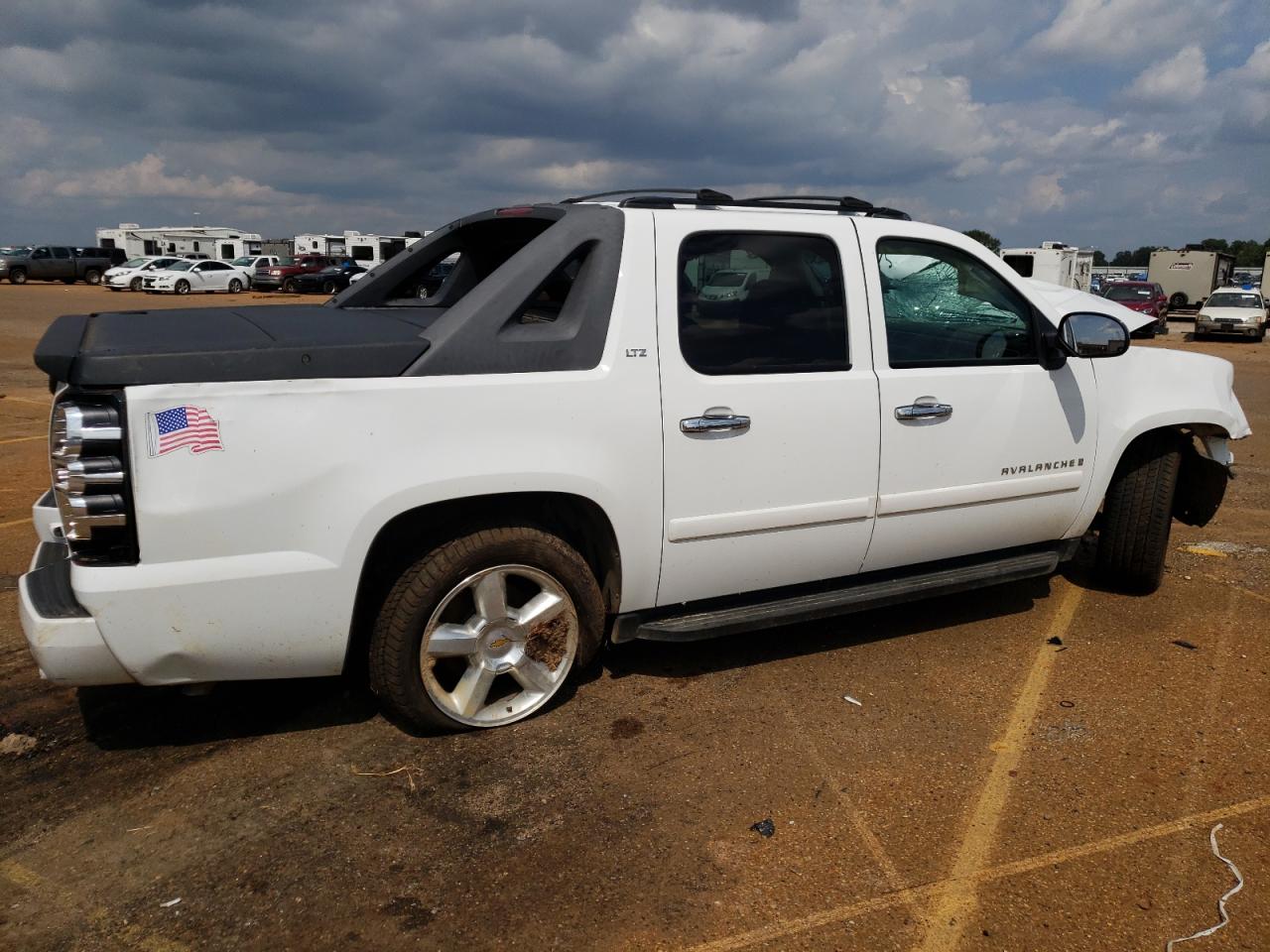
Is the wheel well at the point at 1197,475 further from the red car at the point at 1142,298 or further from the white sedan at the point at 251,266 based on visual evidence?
the white sedan at the point at 251,266

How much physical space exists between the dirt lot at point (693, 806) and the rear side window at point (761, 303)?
1313mm

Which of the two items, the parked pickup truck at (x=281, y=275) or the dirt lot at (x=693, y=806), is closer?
the dirt lot at (x=693, y=806)

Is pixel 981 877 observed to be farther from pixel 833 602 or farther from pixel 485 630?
pixel 485 630

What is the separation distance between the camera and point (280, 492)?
9.39ft

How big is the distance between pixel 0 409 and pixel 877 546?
31.7ft

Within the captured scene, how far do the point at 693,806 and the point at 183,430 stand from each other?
1.88 m

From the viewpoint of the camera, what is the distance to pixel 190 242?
56.5 m

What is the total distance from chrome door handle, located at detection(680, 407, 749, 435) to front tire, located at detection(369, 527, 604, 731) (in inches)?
23.6

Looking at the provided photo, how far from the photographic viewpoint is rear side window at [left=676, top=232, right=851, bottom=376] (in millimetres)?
3492

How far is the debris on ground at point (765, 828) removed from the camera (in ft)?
9.61

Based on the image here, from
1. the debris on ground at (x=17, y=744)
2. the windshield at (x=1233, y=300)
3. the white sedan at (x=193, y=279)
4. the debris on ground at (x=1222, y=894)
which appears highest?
the white sedan at (x=193, y=279)

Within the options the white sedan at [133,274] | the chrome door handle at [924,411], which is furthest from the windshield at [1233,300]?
the white sedan at [133,274]

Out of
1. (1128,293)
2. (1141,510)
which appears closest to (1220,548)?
(1141,510)

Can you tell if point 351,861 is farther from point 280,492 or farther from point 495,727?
point 280,492
